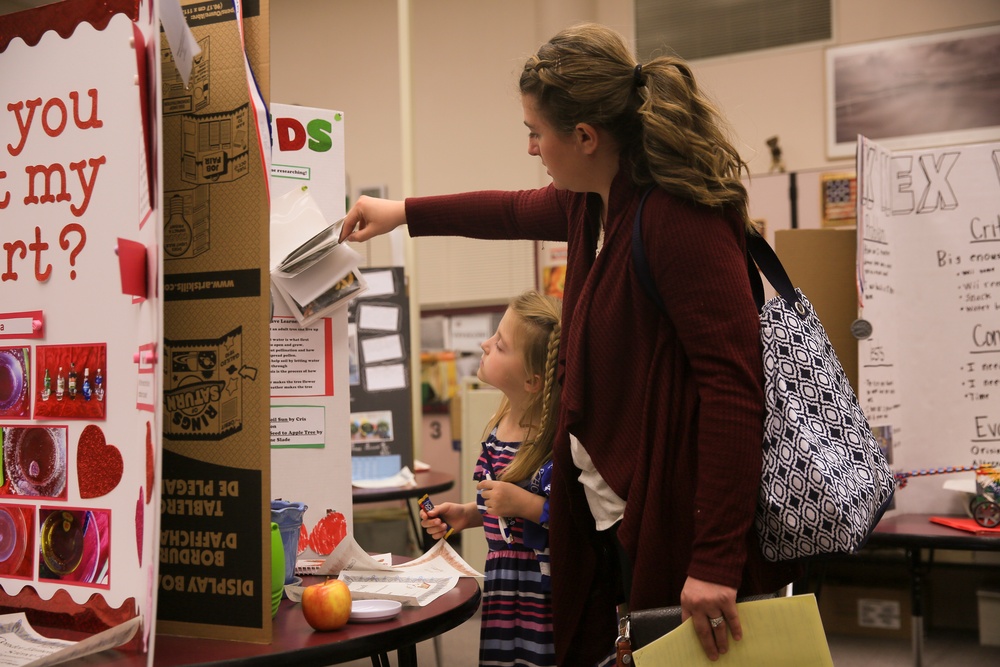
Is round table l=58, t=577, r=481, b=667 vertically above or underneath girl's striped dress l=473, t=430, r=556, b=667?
above

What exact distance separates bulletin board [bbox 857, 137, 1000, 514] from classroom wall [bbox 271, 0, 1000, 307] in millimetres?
2468

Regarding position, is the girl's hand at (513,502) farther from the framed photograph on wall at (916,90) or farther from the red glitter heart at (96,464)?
the framed photograph on wall at (916,90)

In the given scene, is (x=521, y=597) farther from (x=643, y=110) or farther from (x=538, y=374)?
(x=643, y=110)

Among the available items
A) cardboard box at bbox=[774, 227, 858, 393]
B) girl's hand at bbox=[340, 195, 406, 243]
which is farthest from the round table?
cardboard box at bbox=[774, 227, 858, 393]

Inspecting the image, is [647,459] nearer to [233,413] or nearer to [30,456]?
[233,413]

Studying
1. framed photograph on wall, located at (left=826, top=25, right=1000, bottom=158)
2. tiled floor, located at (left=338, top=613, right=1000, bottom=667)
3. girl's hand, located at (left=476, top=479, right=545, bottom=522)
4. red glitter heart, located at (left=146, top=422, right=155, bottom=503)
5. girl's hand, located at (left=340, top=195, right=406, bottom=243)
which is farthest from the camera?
framed photograph on wall, located at (left=826, top=25, right=1000, bottom=158)

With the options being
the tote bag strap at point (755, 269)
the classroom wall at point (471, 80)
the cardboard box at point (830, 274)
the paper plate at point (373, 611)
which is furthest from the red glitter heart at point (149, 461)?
the classroom wall at point (471, 80)

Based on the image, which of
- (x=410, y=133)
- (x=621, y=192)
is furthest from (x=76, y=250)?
(x=410, y=133)

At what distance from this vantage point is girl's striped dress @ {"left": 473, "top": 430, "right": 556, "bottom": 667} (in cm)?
176

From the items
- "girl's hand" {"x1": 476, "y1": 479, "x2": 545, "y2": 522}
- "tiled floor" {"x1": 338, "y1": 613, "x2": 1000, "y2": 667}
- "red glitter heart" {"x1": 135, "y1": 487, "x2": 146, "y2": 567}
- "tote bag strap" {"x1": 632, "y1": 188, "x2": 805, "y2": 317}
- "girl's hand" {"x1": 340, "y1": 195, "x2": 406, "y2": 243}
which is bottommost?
"tiled floor" {"x1": 338, "y1": 613, "x2": 1000, "y2": 667}

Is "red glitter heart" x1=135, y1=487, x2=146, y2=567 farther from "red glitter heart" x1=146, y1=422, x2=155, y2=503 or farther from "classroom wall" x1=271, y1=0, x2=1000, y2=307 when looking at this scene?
"classroom wall" x1=271, y1=0, x2=1000, y2=307

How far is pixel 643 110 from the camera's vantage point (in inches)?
47.8

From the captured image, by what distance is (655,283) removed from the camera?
1.20 meters

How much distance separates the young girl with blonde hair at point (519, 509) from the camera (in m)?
1.75
